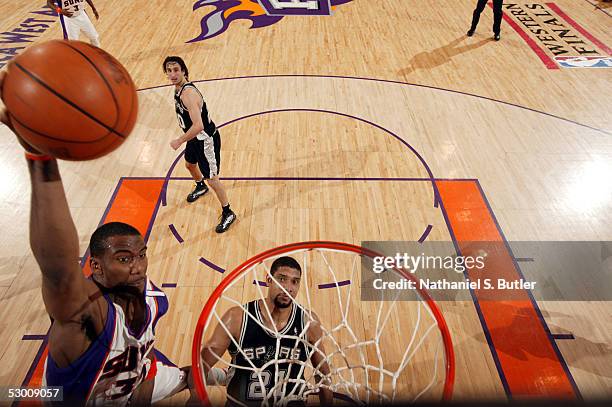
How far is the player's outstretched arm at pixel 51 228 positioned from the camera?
120 centimetres

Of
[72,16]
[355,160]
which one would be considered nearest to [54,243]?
[355,160]

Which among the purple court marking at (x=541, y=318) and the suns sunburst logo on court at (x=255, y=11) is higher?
the suns sunburst logo on court at (x=255, y=11)

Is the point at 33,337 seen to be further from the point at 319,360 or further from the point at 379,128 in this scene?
the point at 379,128

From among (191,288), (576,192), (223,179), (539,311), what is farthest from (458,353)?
(223,179)

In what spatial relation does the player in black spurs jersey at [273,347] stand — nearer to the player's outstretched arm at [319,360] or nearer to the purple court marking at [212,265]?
the player's outstretched arm at [319,360]

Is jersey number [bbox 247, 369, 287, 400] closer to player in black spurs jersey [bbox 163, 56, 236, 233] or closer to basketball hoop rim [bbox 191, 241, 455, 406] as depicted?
basketball hoop rim [bbox 191, 241, 455, 406]

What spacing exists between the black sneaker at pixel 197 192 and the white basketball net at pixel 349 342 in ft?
4.30

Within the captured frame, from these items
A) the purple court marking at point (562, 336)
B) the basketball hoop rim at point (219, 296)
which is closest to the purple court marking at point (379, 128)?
the purple court marking at point (562, 336)

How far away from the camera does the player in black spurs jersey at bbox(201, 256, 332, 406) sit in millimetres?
2615

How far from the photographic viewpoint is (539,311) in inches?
149

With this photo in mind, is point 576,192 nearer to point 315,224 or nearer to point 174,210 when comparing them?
point 315,224

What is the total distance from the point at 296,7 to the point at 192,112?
22.3 ft

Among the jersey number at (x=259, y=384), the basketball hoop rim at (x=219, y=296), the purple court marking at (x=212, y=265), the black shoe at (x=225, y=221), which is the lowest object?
the purple court marking at (x=212, y=265)

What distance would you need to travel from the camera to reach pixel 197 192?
4812 millimetres
